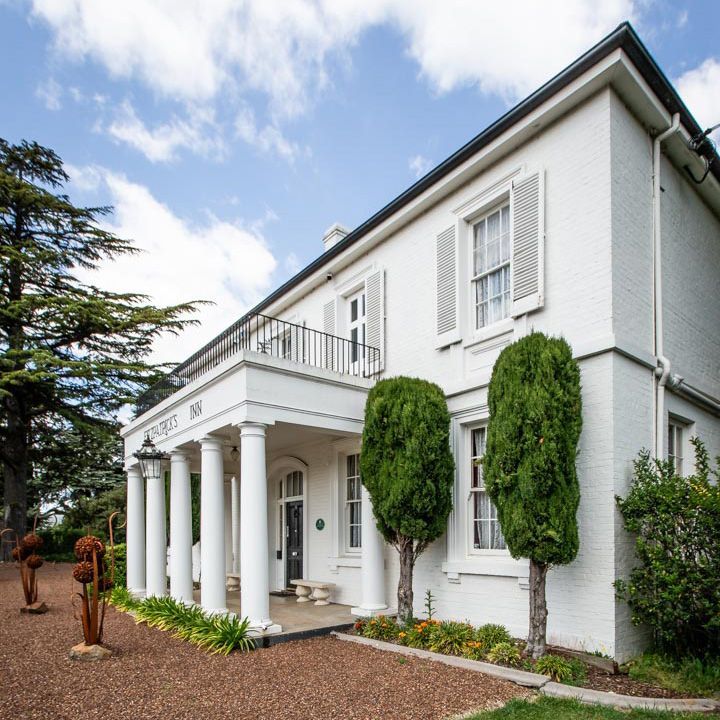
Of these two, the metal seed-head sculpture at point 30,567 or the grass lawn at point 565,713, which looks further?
the metal seed-head sculpture at point 30,567

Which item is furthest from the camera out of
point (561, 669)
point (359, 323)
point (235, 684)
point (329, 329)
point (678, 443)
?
point (329, 329)

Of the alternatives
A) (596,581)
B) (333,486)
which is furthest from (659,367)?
(333,486)

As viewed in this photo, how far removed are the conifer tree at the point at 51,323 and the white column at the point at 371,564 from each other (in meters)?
13.6

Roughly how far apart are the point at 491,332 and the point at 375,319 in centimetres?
287

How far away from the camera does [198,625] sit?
832 centimetres

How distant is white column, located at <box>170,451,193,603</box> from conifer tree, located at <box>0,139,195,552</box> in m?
10.7

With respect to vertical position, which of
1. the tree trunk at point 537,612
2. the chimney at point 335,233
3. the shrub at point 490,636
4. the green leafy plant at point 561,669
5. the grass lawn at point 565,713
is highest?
the chimney at point 335,233

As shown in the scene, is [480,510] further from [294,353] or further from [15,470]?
[15,470]

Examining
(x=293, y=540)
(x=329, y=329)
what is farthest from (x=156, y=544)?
(x=329, y=329)

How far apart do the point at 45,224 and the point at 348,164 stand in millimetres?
14673

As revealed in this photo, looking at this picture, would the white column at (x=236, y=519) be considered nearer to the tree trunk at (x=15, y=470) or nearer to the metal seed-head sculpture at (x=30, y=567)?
the metal seed-head sculpture at (x=30, y=567)

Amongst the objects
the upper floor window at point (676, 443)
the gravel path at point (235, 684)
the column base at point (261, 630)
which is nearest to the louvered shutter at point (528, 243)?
the upper floor window at point (676, 443)

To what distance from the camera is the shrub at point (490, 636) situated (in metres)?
7.14

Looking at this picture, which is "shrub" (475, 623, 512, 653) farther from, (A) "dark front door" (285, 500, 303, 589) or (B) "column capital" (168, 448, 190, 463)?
(B) "column capital" (168, 448, 190, 463)
